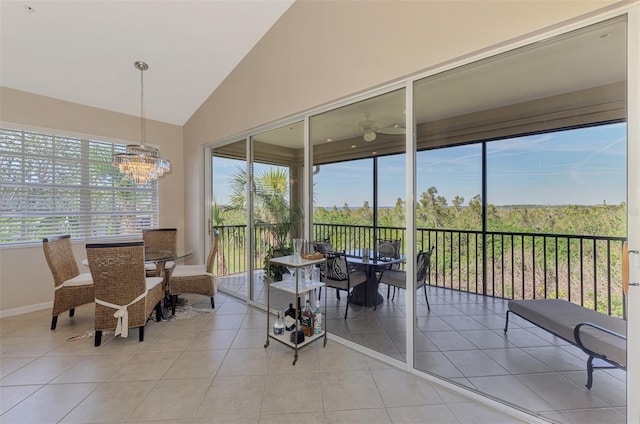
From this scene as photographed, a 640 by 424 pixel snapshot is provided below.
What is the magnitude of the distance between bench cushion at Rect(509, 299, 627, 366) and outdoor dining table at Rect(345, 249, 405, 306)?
1128mm

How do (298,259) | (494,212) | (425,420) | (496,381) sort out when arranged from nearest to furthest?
(425,420) < (496,381) < (494,212) < (298,259)

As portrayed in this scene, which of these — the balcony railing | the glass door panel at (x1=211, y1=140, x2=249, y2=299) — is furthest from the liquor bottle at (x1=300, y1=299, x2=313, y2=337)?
the glass door panel at (x1=211, y1=140, x2=249, y2=299)

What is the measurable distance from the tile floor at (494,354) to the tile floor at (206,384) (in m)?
0.18

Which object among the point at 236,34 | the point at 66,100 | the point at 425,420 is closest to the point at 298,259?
the point at 425,420

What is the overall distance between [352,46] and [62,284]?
12.9 ft

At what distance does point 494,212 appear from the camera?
2219mm

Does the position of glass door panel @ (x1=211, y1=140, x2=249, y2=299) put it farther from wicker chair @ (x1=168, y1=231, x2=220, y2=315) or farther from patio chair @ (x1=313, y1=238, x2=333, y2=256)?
patio chair @ (x1=313, y1=238, x2=333, y2=256)

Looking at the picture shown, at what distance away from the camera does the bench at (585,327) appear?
153cm

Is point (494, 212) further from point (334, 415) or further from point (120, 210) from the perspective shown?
point (120, 210)

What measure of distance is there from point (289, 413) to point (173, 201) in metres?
4.15

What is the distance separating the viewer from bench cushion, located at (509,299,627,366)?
1526mm

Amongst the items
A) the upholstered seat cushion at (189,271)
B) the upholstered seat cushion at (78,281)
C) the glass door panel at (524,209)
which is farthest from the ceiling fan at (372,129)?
the upholstered seat cushion at (78,281)

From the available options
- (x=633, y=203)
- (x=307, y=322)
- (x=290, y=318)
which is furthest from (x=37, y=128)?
(x=633, y=203)

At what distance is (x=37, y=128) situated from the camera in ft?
11.8
